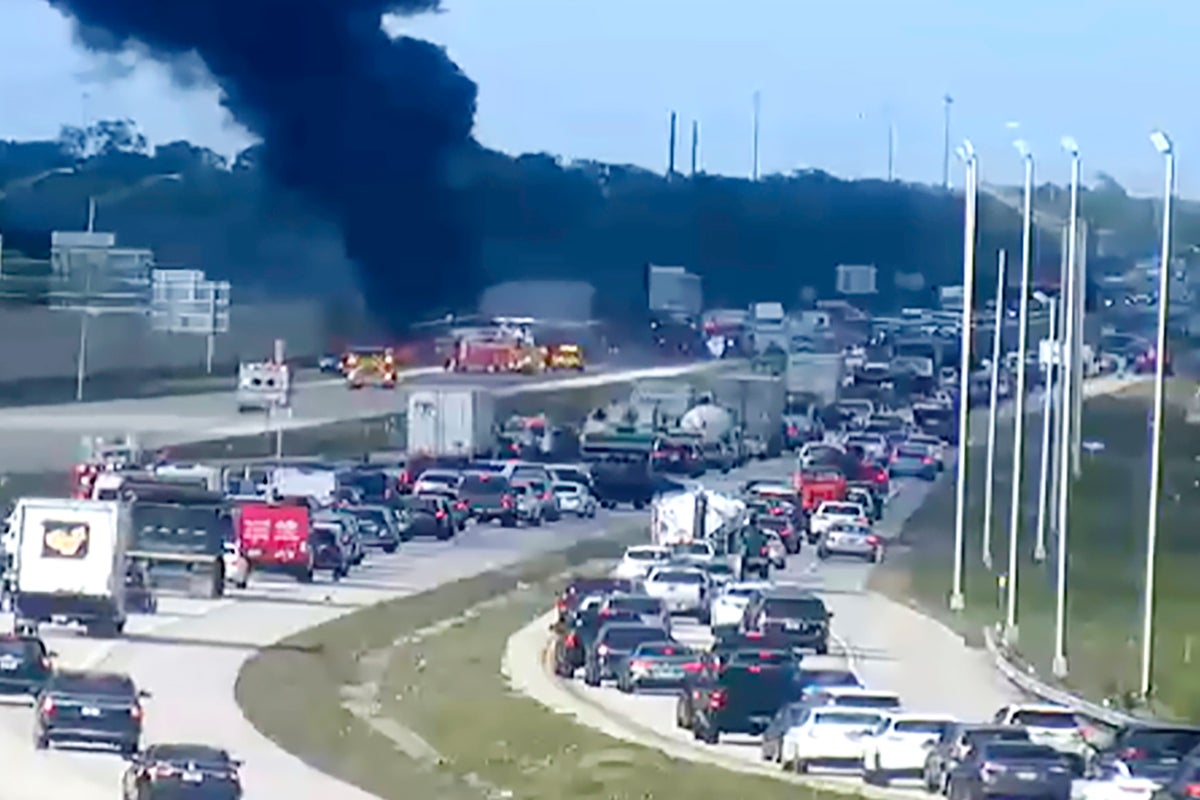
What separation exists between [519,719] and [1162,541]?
3047 cm

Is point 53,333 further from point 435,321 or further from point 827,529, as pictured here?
point 827,529

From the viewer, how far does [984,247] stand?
419 ft

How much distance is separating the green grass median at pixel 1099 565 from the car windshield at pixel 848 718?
19.5 ft

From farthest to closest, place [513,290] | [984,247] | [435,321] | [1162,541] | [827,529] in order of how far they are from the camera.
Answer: [984,247], [513,290], [435,321], [827,529], [1162,541]

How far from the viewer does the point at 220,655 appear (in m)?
49.4

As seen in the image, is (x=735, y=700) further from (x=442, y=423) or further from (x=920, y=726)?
(x=442, y=423)

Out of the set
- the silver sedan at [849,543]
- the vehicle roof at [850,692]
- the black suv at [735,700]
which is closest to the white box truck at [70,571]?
the black suv at [735,700]

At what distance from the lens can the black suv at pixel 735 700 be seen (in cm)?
4228

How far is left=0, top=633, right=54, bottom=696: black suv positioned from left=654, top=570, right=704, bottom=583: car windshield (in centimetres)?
1820

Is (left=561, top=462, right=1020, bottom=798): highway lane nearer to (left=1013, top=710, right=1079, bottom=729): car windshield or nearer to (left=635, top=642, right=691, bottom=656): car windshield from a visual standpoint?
(left=635, top=642, right=691, bottom=656): car windshield

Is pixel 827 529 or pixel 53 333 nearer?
pixel 827 529

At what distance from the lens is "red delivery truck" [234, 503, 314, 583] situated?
63344mm

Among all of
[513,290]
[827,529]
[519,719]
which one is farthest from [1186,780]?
[513,290]

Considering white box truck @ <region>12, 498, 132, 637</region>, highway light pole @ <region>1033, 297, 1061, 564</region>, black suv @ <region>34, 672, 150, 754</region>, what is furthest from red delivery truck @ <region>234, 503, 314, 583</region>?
black suv @ <region>34, 672, 150, 754</region>
